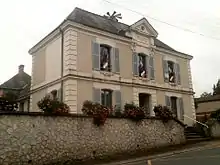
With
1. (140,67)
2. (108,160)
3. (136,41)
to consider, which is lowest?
(108,160)

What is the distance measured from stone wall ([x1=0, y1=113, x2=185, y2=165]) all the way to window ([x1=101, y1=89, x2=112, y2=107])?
10.5 feet

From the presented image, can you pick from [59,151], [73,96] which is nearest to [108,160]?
[59,151]

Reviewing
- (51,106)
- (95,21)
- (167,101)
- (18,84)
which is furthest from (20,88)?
(51,106)

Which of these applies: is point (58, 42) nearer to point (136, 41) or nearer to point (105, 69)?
point (105, 69)

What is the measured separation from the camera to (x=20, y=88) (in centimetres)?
2602

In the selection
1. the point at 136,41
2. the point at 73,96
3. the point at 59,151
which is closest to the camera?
the point at 59,151

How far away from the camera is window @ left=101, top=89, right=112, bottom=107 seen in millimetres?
16720

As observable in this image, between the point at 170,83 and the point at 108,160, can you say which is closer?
the point at 108,160

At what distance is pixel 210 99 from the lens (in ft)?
118

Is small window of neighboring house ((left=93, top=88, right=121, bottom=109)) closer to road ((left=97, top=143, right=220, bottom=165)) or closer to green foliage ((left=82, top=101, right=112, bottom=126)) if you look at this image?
green foliage ((left=82, top=101, right=112, bottom=126))

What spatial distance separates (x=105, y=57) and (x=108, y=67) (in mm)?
650

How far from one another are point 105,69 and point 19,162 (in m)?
A: 8.67

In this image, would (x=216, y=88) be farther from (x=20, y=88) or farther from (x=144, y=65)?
(x=20, y=88)

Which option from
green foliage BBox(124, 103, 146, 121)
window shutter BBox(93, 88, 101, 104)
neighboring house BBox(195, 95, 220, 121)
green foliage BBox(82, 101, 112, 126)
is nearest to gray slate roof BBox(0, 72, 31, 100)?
window shutter BBox(93, 88, 101, 104)
